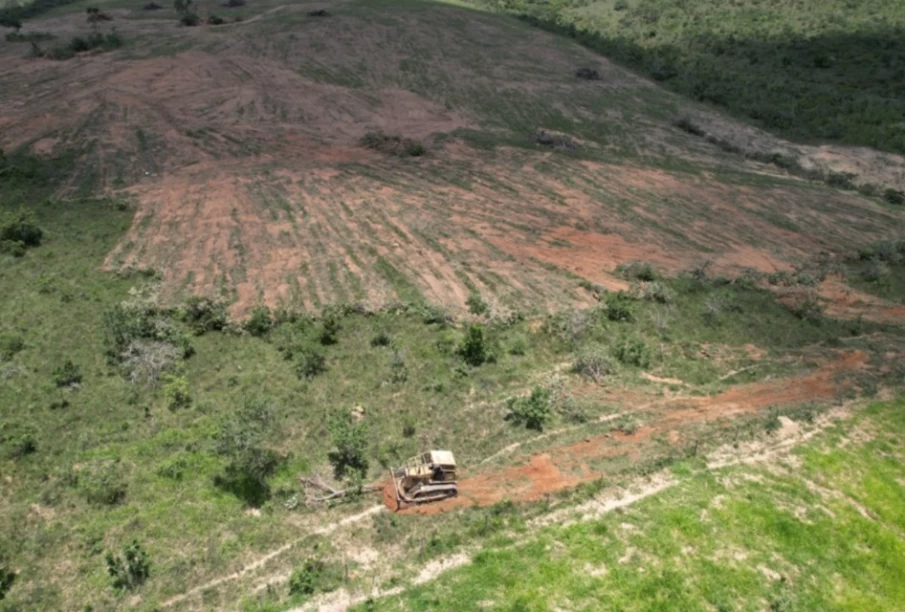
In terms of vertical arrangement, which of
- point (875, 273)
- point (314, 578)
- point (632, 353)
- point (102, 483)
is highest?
point (875, 273)

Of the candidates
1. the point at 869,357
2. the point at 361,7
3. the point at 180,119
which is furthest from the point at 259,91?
the point at 869,357

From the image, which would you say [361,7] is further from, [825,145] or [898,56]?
[898,56]

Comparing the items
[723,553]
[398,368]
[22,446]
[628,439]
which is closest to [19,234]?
[22,446]

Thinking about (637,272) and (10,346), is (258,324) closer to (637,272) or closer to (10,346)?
(10,346)

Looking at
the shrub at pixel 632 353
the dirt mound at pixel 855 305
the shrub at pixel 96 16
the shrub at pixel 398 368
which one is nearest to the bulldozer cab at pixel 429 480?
the shrub at pixel 398 368

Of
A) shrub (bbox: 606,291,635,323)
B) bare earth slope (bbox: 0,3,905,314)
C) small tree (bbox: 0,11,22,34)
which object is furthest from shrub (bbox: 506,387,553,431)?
small tree (bbox: 0,11,22,34)

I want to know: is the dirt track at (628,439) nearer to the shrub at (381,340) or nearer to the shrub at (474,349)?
the shrub at (474,349)
